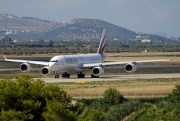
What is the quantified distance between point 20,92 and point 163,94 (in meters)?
28.0

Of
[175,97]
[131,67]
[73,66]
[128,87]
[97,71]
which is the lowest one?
[175,97]

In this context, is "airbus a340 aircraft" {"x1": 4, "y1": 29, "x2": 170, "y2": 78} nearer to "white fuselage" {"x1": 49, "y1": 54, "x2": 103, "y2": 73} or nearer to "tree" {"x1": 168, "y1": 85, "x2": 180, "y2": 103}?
"white fuselage" {"x1": 49, "y1": 54, "x2": 103, "y2": 73}

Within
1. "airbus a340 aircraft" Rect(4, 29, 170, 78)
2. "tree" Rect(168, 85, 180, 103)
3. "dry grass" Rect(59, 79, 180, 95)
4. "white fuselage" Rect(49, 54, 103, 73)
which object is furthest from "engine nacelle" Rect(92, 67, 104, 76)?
"tree" Rect(168, 85, 180, 103)

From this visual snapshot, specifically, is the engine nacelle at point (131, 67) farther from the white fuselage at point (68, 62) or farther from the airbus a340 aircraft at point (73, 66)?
the white fuselage at point (68, 62)

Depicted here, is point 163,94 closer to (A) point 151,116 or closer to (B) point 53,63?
(A) point 151,116

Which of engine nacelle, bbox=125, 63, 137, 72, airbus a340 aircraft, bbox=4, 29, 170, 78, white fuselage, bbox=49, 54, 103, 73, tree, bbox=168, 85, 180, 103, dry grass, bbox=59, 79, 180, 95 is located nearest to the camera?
tree, bbox=168, 85, 180, 103

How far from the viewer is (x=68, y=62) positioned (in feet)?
261

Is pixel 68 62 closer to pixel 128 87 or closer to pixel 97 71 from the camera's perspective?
pixel 97 71

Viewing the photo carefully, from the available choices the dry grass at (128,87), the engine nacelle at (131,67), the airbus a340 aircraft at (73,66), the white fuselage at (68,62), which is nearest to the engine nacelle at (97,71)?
the airbus a340 aircraft at (73,66)

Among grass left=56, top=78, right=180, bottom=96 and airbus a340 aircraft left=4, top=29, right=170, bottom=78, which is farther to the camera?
airbus a340 aircraft left=4, top=29, right=170, bottom=78

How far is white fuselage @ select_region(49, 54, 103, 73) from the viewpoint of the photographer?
77875 mm

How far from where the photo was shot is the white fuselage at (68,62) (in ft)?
255

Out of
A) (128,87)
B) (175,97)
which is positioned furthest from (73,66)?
(175,97)

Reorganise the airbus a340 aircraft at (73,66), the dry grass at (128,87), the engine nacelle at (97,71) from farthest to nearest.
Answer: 1. the engine nacelle at (97,71)
2. the airbus a340 aircraft at (73,66)
3. the dry grass at (128,87)
